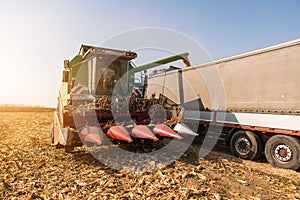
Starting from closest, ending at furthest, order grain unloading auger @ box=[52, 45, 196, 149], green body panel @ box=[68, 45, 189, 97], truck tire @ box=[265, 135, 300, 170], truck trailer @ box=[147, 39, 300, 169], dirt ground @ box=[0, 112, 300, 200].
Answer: dirt ground @ box=[0, 112, 300, 200], grain unloading auger @ box=[52, 45, 196, 149], truck tire @ box=[265, 135, 300, 170], truck trailer @ box=[147, 39, 300, 169], green body panel @ box=[68, 45, 189, 97]

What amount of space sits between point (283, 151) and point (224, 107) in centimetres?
246

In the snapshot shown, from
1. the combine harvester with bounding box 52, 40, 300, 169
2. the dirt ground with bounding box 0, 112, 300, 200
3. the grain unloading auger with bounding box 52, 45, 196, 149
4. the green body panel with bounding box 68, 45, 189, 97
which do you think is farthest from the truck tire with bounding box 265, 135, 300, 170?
the green body panel with bounding box 68, 45, 189, 97

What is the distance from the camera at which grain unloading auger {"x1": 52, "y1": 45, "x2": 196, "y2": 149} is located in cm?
520

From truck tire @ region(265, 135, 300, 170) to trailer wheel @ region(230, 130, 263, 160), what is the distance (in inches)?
12.5

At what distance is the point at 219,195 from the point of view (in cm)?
347

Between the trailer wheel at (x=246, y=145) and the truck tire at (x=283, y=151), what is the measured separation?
1.04ft

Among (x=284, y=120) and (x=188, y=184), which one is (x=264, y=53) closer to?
(x=284, y=120)

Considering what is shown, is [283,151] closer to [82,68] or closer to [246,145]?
[246,145]

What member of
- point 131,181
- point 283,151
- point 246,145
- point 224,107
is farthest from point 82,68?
point 283,151

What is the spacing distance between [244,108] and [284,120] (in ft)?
4.57

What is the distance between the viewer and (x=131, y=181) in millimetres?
4094

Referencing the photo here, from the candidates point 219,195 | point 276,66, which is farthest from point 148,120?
point 276,66

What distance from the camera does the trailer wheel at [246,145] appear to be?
6438 mm

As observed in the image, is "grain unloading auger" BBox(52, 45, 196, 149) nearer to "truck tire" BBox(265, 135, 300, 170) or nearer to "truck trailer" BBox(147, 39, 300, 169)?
"truck trailer" BBox(147, 39, 300, 169)
